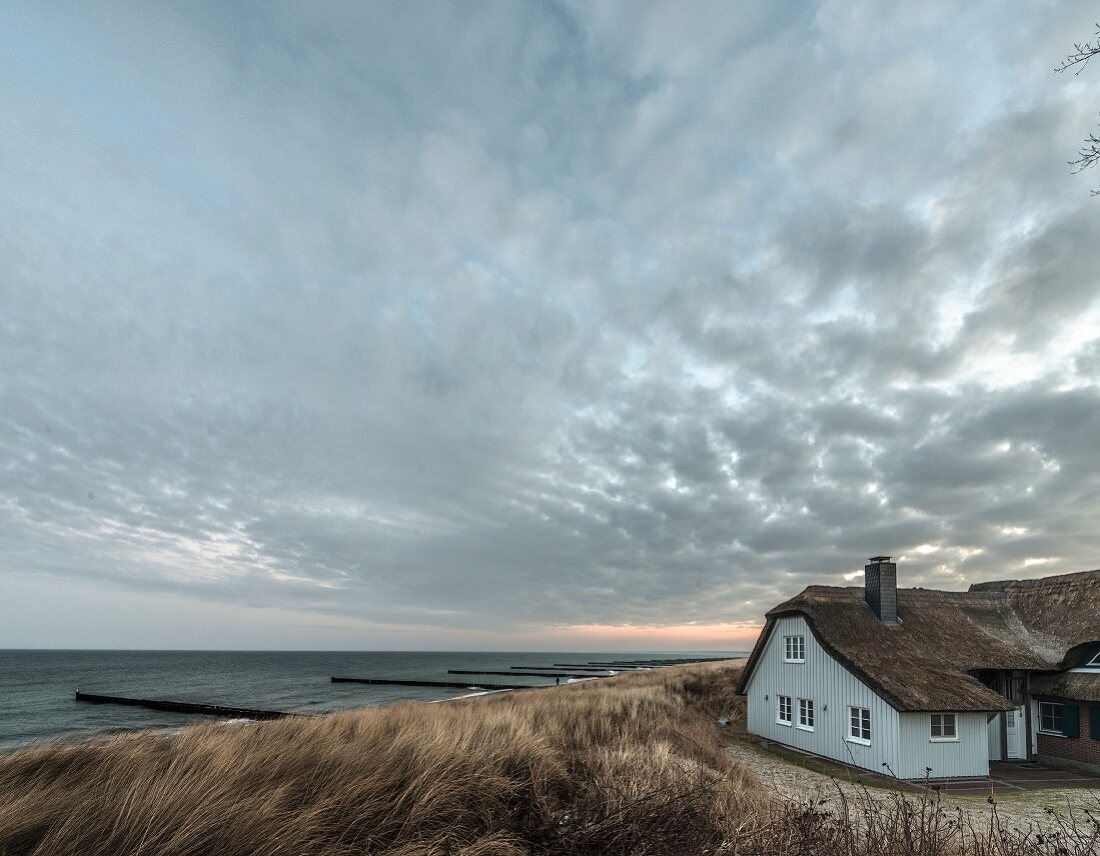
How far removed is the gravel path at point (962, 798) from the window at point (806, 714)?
6.88 ft

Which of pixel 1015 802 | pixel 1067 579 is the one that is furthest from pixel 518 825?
pixel 1067 579

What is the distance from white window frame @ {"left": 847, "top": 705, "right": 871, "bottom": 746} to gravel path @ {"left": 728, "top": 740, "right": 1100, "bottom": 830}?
1948mm

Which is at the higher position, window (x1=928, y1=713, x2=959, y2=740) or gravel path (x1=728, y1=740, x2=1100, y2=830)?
window (x1=928, y1=713, x2=959, y2=740)

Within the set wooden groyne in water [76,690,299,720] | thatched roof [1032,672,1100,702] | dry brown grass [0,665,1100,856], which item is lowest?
wooden groyne in water [76,690,299,720]

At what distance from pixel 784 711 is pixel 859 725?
4.09 metres

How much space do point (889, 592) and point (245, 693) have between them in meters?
54.1

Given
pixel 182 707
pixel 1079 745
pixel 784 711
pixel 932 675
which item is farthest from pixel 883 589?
pixel 182 707

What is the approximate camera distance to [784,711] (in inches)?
931

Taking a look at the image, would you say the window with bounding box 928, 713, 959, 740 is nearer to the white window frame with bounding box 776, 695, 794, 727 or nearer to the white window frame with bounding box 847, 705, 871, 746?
the white window frame with bounding box 847, 705, 871, 746

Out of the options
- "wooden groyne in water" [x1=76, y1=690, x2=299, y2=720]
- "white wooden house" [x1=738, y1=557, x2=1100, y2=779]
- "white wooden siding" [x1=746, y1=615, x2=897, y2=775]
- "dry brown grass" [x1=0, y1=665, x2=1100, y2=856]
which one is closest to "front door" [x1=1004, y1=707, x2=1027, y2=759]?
"white wooden house" [x1=738, y1=557, x2=1100, y2=779]

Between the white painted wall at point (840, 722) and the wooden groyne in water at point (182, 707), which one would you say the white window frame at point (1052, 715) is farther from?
the wooden groyne in water at point (182, 707)

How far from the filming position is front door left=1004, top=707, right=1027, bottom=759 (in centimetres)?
2191

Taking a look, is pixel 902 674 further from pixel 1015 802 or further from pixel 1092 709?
pixel 1092 709

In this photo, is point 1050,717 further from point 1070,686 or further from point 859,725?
point 859,725
